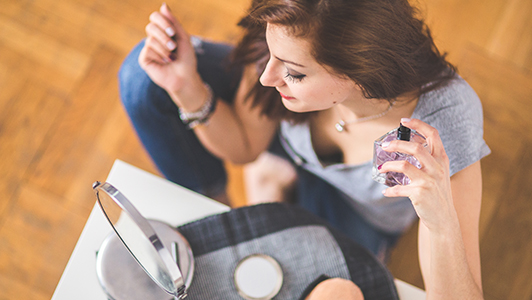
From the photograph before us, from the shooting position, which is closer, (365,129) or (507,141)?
(365,129)

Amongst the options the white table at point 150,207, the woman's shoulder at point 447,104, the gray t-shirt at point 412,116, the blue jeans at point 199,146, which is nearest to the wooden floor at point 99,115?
the blue jeans at point 199,146

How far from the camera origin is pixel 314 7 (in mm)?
499

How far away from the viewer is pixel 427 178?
492 millimetres

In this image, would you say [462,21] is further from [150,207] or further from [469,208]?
[150,207]

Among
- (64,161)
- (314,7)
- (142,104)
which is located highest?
(314,7)

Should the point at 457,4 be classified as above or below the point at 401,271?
above

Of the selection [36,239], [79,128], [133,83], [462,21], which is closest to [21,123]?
[79,128]

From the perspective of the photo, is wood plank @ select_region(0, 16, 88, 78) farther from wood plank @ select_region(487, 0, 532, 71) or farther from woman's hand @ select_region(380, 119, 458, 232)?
wood plank @ select_region(487, 0, 532, 71)

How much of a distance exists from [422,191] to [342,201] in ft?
1.54

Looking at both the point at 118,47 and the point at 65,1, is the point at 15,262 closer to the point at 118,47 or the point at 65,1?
the point at 118,47

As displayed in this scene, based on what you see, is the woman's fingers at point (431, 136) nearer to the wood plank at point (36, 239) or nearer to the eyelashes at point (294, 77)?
the eyelashes at point (294, 77)

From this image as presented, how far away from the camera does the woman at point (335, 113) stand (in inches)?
20.1

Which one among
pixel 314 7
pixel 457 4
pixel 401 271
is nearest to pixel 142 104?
pixel 314 7

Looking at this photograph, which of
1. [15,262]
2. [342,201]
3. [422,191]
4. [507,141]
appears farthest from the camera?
[507,141]
